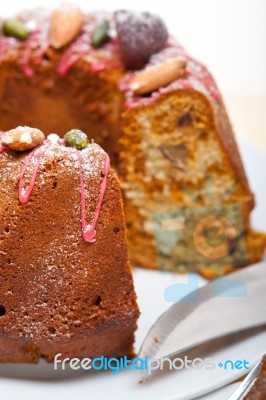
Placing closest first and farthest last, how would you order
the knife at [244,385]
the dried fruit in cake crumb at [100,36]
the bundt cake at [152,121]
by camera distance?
the knife at [244,385] → the bundt cake at [152,121] → the dried fruit in cake crumb at [100,36]

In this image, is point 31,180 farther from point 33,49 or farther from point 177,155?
point 33,49

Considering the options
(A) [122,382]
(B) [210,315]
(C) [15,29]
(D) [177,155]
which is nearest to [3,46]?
(C) [15,29]

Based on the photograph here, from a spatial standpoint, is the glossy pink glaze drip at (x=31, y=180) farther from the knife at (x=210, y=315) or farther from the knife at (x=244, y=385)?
the knife at (x=244, y=385)

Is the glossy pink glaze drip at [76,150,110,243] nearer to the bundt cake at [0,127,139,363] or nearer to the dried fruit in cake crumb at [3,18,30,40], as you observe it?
the bundt cake at [0,127,139,363]

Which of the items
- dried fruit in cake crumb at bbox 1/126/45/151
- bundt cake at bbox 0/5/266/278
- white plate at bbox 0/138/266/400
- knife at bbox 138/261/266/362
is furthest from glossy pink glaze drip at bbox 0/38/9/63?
white plate at bbox 0/138/266/400

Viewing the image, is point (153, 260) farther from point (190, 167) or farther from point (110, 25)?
point (110, 25)

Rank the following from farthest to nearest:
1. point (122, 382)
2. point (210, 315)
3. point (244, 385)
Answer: point (210, 315), point (122, 382), point (244, 385)

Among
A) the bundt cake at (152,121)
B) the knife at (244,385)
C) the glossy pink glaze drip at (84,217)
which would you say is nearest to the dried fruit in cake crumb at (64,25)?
the bundt cake at (152,121)
